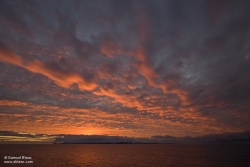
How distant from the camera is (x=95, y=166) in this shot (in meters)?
68.3

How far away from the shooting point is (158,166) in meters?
67.2

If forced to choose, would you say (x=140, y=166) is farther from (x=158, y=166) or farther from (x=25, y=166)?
(x=25, y=166)

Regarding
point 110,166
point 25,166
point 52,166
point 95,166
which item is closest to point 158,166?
point 110,166

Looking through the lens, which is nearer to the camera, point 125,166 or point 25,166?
point 25,166

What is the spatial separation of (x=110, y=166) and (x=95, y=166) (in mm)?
6906

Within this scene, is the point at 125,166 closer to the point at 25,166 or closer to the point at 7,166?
the point at 25,166

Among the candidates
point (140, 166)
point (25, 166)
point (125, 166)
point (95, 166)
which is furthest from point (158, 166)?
point (25, 166)

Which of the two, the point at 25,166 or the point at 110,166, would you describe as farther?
the point at 110,166

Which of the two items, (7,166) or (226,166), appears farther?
(226,166)

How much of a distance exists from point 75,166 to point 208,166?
58.5m

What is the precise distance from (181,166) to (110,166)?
31.1m

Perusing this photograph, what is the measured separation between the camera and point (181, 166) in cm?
6719

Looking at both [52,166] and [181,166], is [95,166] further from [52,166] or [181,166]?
[181,166]

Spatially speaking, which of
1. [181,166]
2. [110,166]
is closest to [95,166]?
[110,166]
